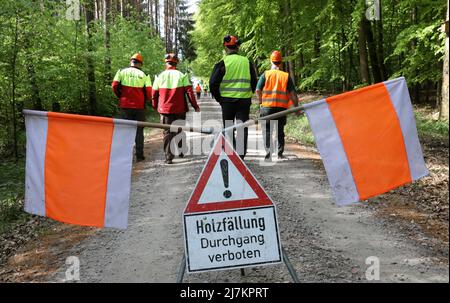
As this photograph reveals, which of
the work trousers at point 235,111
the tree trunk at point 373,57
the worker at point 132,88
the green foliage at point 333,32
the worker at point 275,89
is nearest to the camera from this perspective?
the work trousers at point 235,111

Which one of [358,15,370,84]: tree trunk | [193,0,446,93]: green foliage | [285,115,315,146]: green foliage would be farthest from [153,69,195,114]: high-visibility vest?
[358,15,370,84]: tree trunk

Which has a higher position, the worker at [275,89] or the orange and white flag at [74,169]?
the worker at [275,89]

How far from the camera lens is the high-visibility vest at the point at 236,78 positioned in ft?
25.9

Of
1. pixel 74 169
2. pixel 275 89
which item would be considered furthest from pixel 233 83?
pixel 74 169

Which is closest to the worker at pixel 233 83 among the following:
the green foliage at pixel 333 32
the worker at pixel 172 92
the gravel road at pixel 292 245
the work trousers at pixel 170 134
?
the gravel road at pixel 292 245

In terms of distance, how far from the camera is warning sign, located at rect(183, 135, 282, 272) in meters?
3.49

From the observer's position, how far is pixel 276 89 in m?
8.97

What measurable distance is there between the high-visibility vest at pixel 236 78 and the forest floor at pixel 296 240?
65.4 inches

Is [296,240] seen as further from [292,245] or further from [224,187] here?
[224,187]

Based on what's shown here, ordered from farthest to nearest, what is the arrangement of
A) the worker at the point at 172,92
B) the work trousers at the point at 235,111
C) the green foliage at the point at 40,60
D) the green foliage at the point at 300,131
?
the green foliage at the point at 300,131
the green foliage at the point at 40,60
the worker at the point at 172,92
the work trousers at the point at 235,111

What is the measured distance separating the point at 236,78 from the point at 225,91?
0.31 metres

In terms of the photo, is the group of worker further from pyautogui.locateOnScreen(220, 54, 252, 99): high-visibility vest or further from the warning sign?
the warning sign

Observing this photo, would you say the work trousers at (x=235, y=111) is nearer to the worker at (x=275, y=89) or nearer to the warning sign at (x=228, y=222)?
the worker at (x=275, y=89)

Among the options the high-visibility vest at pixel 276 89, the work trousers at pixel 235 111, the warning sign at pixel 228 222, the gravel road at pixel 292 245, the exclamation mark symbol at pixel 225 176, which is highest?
the high-visibility vest at pixel 276 89
